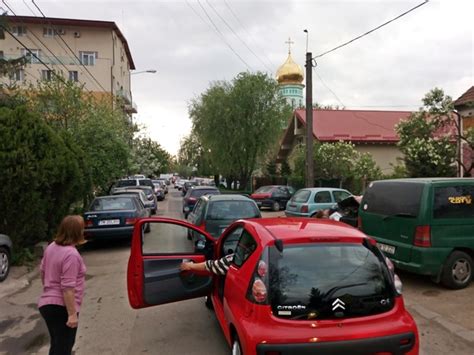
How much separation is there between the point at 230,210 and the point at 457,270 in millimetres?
4641

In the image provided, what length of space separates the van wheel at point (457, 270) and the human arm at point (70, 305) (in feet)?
19.1

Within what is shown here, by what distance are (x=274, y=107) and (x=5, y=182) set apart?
28.8 m

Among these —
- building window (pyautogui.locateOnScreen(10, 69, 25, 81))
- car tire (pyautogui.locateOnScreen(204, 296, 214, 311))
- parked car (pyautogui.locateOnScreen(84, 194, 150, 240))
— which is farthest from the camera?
building window (pyautogui.locateOnScreen(10, 69, 25, 81))

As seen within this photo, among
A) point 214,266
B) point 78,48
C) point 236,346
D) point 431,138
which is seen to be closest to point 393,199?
point 214,266

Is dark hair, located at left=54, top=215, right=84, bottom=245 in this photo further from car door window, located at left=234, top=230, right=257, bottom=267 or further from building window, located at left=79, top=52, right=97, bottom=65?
building window, located at left=79, top=52, right=97, bottom=65

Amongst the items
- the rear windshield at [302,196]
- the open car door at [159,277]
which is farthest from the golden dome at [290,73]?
the open car door at [159,277]

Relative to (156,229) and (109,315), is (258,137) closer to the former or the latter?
(156,229)

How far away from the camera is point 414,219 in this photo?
Result: 6.93 metres

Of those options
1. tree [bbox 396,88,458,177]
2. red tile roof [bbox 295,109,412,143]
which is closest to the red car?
tree [bbox 396,88,458,177]

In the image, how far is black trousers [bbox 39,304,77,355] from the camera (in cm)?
358

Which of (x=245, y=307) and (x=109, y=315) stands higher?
(x=245, y=307)

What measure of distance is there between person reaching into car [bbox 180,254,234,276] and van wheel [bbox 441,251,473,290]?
407 centimetres

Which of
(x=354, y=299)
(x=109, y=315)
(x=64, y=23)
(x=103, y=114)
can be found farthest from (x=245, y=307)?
(x=64, y=23)

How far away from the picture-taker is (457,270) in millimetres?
6984
